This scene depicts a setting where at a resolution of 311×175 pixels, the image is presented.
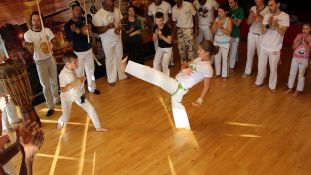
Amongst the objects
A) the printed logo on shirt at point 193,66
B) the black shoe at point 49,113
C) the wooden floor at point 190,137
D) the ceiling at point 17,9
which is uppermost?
the ceiling at point 17,9

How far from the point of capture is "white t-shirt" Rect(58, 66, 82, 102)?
473cm

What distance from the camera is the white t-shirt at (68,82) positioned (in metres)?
4.73

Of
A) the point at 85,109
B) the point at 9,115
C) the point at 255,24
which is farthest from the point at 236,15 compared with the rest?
the point at 9,115

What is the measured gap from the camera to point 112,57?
6652mm

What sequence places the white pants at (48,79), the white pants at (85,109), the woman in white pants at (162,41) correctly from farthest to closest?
the woman in white pants at (162,41), the white pants at (48,79), the white pants at (85,109)

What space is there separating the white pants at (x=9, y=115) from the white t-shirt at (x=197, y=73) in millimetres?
2576

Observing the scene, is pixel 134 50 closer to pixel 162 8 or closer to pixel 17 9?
pixel 162 8

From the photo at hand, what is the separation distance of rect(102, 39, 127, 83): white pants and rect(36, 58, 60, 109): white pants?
3.72 ft

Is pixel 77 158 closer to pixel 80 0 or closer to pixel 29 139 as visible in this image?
pixel 29 139

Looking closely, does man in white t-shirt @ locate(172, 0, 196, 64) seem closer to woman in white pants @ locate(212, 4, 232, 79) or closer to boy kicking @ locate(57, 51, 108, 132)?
woman in white pants @ locate(212, 4, 232, 79)

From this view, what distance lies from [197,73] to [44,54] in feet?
8.07

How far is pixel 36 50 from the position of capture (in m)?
5.46

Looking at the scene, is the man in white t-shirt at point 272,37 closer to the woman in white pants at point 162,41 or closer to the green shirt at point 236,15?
the green shirt at point 236,15

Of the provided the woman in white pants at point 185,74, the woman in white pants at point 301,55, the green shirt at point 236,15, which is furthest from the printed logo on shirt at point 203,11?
the woman in white pants at point 185,74
